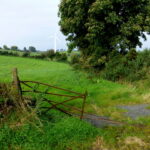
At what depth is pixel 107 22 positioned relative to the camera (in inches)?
818

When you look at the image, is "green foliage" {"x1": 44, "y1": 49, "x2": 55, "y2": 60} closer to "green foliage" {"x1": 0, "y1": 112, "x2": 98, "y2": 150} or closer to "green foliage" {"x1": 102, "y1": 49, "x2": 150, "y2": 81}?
"green foliage" {"x1": 102, "y1": 49, "x2": 150, "y2": 81}

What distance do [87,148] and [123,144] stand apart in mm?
1094

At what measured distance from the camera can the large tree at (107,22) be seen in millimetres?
20625

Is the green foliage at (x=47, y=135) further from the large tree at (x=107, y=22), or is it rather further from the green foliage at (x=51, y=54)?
the green foliage at (x=51, y=54)

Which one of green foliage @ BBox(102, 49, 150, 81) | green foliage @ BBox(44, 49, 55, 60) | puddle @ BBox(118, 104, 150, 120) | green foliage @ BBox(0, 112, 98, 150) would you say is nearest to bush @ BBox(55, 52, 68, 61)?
green foliage @ BBox(44, 49, 55, 60)

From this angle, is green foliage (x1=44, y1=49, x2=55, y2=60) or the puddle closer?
the puddle

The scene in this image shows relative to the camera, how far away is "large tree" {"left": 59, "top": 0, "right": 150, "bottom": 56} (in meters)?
20.6

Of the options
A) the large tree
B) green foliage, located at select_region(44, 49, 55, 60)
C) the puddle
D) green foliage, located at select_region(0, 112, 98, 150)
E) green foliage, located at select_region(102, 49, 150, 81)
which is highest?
the large tree

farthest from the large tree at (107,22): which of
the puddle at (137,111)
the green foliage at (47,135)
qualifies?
the green foliage at (47,135)

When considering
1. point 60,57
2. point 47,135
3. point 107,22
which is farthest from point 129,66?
point 60,57

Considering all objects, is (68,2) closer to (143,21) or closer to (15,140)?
(143,21)

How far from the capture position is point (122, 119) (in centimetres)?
782

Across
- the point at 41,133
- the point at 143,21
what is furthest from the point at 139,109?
the point at 143,21

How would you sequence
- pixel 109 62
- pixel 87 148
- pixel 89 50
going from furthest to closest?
pixel 89 50
pixel 109 62
pixel 87 148
